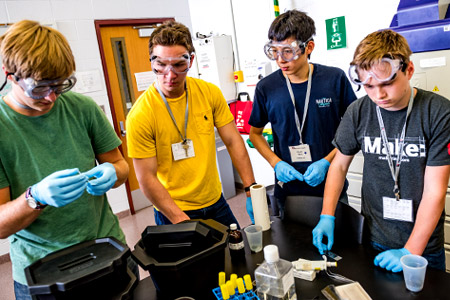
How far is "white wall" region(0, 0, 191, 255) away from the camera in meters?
3.53

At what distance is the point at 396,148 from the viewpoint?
138 cm

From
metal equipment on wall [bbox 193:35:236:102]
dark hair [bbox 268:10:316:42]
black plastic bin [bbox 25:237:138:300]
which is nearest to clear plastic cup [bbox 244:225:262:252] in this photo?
black plastic bin [bbox 25:237:138:300]

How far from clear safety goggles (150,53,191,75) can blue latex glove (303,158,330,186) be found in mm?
851

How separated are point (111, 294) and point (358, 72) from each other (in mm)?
1184

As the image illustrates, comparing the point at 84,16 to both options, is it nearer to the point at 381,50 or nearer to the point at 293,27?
the point at 293,27

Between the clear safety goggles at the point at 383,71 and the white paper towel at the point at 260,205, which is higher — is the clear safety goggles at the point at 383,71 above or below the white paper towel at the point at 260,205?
above

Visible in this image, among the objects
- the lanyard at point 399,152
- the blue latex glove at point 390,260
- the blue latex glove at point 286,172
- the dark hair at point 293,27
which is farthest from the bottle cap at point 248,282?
the dark hair at point 293,27

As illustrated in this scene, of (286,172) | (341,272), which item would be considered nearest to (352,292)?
(341,272)

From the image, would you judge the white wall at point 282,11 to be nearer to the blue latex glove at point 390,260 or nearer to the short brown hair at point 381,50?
the short brown hair at point 381,50

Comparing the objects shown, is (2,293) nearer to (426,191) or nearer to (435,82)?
(426,191)

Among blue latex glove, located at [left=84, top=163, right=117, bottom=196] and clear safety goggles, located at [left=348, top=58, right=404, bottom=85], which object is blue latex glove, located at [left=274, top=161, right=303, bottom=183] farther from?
blue latex glove, located at [left=84, top=163, right=117, bottom=196]

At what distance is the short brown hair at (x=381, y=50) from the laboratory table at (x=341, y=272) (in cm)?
73

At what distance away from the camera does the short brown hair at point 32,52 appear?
1.13 m

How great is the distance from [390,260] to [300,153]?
2.95 feet
